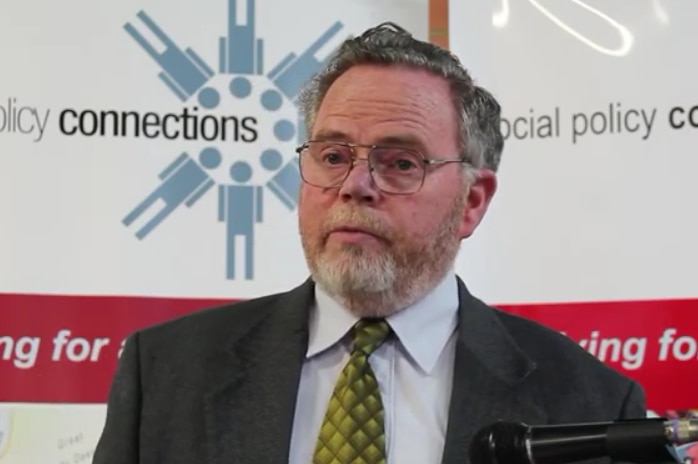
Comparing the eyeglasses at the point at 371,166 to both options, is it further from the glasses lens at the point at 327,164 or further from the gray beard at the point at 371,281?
the gray beard at the point at 371,281

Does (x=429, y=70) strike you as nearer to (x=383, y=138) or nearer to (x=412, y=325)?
(x=383, y=138)

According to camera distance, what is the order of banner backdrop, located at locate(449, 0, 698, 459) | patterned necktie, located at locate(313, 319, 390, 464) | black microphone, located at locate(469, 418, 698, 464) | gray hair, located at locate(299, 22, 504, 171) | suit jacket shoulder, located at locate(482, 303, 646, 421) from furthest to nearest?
1. banner backdrop, located at locate(449, 0, 698, 459)
2. gray hair, located at locate(299, 22, 504, 171)
3. suit jacket shoulder, located at locate(482, 303, 646, 421)
4. patterned necktie, located at locate(313, 319, 390, 464)
5. black microphone, located at locate(469, 418, 698, 464)

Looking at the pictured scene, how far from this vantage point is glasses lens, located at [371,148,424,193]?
5.62 ft

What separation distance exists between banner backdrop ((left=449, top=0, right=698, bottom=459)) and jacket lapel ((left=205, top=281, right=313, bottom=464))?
2.83ft

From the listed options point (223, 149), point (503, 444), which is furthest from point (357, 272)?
point (223, 149)

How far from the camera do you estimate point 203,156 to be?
97.3 inches

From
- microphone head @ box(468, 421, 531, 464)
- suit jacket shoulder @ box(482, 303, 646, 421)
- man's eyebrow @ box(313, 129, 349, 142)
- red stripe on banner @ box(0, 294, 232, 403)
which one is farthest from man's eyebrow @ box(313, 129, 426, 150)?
red stripe on banner @ box(0, 294, 232, 403)

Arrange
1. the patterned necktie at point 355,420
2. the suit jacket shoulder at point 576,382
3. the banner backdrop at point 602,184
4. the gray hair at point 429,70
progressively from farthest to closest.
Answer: the banner backdrop at point 602,184 → the gray hair at point 429,70 → the suit jacket shoulder at point 576,382 → the patterned necktie at point 355,420

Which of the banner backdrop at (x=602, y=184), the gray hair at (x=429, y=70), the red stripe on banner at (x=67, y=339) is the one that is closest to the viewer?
the gray hair at (x=429, y=70)

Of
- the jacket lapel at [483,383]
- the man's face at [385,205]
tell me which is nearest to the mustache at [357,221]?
the man's face at [385,205]

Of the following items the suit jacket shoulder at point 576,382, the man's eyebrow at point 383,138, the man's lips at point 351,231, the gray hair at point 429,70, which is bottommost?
the suit jacket shoulder at point 576,382

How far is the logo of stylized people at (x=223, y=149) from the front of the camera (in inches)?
96.6

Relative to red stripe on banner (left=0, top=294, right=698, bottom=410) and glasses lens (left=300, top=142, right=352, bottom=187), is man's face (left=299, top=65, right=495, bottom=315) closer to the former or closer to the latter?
glasses lens (left=300, top=142, right=352, bottom=187)

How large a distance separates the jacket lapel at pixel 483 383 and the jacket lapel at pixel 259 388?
262 millimetres
